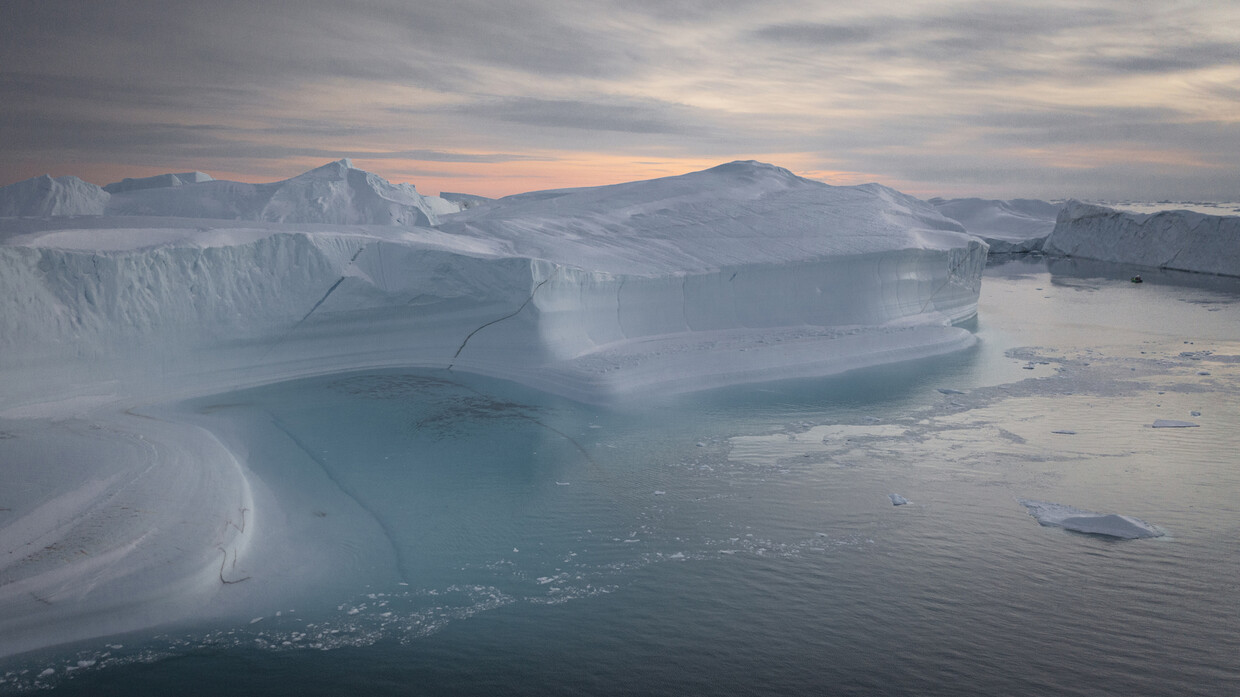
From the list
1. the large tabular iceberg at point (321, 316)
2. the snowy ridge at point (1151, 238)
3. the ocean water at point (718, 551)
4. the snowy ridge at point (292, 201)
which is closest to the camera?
the ocean water at point (718, 551)

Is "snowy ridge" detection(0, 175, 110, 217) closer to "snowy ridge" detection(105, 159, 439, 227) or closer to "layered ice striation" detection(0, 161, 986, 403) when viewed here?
"snowy ridge" detection(105, 159, 439, 227)

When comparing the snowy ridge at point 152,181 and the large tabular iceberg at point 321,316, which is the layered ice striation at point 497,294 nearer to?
the large tabular iceberg at point 321,316

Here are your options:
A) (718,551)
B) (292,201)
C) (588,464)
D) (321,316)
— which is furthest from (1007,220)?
(718,551)

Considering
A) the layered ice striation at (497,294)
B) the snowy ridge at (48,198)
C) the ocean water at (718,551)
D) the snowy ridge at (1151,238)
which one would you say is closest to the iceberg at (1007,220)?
the snowy ridge at (1151,238)

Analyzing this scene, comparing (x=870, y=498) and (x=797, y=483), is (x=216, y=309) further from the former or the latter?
(x=870, y=498)

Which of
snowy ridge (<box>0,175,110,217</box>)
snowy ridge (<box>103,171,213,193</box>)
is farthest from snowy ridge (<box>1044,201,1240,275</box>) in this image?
snowy ridge (<box>0,175,110,217</box>)

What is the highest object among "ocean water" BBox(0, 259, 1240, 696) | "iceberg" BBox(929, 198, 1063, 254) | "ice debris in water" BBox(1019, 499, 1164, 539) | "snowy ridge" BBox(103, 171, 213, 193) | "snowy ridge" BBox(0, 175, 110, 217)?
"iceberg" BBox(929, 198, 1063, 254)

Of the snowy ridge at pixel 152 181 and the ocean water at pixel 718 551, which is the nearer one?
the ocean water at pixel 718 551

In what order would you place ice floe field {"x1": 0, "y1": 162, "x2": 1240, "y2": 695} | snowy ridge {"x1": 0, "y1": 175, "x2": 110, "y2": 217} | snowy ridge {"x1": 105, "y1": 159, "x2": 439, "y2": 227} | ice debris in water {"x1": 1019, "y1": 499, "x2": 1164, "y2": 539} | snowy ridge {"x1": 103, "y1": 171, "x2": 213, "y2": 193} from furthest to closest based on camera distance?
snowy ridge {"x1": 103, "y1": 171, "x2": 213, "y2": 193} < snowy ridge {"x1": 105, "y1": 159, "x2": 439, "y2": 227} < snowy ridge {"x1": 0, "y1": 175, "x2": 110, "y2": 217} < ice debris in water {"x1": 1019, "y1": 499, "x2": 1164, "y2": 539} < ice floe field {"x1": 0, "y1": 162, "x2": 1240, "y2": 695}
